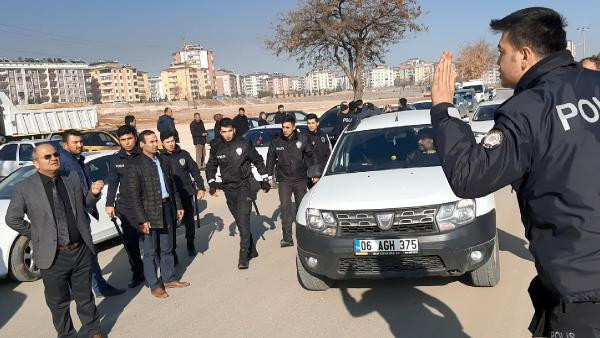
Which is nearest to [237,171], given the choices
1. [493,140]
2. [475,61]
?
[493,140]

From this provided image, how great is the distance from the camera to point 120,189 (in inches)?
239

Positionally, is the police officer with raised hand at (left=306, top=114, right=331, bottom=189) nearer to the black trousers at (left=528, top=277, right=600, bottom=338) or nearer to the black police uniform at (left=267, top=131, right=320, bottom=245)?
the black police uniform at (left=267, top=131, right=320, bottom=245)

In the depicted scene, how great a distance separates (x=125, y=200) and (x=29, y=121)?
19961 millimetres

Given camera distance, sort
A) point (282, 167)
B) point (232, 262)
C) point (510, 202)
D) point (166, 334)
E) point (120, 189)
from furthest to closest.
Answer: point (510, 202), point (282, 167), point (232, 262), point (120, 189), point (166, 334)

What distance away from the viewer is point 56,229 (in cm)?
424

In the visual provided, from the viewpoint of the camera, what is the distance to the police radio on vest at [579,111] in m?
1.72

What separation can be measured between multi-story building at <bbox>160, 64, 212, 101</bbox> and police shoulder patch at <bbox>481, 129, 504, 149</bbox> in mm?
168824

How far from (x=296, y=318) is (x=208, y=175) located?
2.86 meters

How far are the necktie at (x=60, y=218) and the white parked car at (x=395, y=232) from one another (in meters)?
2.03

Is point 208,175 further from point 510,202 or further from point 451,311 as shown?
point 510,202

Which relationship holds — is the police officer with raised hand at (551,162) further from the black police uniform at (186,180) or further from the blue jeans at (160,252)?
the black police uniform at (186,180)

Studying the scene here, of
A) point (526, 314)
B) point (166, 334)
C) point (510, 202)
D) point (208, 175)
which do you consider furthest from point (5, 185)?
point (510, 202)

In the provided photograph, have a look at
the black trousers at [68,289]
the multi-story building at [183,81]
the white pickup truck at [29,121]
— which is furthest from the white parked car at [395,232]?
the multi-story building at [183,81]

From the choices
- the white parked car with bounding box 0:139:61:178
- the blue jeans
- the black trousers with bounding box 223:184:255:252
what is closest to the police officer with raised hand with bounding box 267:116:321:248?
the black trousers with bounding box 223:184:255:252
